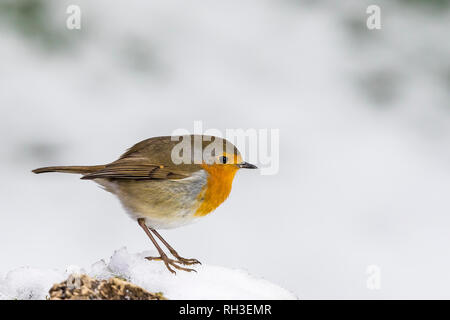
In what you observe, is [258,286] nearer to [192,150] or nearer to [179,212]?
[179,212]

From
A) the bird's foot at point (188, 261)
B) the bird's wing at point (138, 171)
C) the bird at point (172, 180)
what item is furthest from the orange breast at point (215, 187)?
the bird's foot at point (188, 261)

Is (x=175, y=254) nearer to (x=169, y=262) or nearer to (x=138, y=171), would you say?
(x=169, y=262)

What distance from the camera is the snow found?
2473 mm

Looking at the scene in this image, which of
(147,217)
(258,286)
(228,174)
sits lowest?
(258,286)

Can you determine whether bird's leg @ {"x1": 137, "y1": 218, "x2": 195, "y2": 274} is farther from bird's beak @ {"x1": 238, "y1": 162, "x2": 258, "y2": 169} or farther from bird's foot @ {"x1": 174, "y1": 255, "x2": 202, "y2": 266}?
bird's beak @ {"x1": 238, "y1": 162, "x2": 258, "y2": 169}

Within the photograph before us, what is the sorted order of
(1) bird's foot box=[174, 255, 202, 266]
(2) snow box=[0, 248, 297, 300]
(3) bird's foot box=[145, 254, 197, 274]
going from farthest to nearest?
(1) bird's foot box=[174, 255, 202, 266]
(3) bird's foot box=[145, 254, 197, 274]
(2) snow box=[0, 248, 297, 300]

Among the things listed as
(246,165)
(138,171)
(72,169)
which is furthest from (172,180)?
(72,169)

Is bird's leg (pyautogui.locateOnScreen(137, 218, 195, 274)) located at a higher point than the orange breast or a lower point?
lower

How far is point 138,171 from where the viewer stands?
289 cm

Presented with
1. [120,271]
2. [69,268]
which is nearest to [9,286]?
[69,268]

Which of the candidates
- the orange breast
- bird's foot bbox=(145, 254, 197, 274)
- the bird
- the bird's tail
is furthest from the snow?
the bird's tail

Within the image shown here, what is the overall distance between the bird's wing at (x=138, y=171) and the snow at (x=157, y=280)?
37cm

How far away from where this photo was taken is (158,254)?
3012 mm
